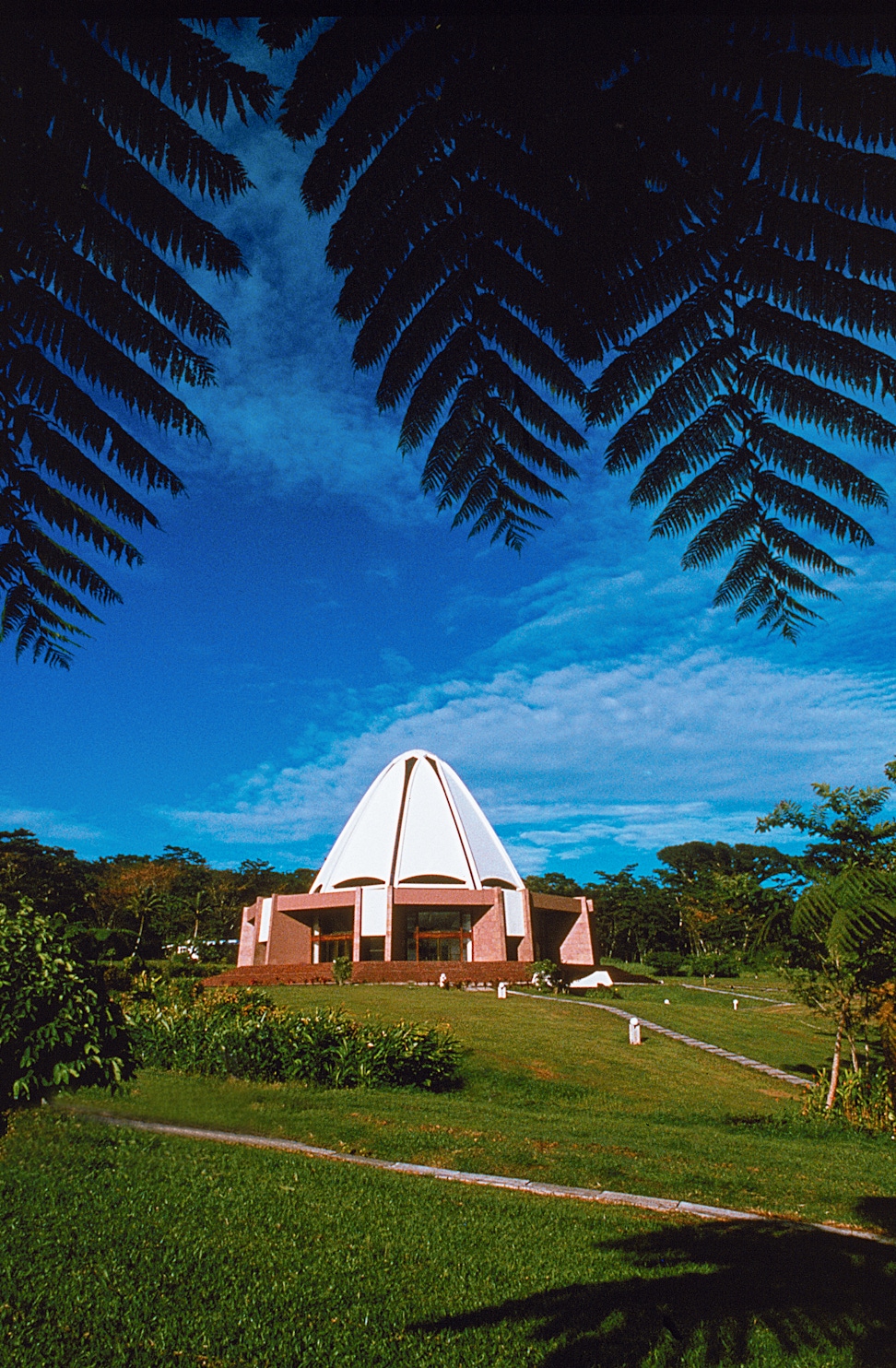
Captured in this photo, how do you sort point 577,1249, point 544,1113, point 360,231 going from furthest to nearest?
point 544,1113 → point 577,1249 → point 360,231

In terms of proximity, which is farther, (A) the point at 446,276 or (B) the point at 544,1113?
(B) the point at 544,1113

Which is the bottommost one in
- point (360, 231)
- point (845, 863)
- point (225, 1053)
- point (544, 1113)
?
point (544, 1113)

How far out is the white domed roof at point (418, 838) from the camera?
5172 cm

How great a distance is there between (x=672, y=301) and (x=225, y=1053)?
1282 centimetres

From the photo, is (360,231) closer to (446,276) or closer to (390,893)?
(446,276)

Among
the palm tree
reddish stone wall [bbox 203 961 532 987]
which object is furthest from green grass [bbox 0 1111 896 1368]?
reddish stone wall [bbox 203 961 532 987]

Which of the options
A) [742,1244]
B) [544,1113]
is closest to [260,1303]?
[742,1244]

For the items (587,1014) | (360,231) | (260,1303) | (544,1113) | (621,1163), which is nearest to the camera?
(360,231)

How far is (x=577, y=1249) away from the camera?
5910 mm

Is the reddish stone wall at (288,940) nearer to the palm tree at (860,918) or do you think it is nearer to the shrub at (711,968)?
the shrub at (711,968)

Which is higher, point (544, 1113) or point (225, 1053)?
point (225, 1053)

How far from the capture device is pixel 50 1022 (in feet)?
23.4

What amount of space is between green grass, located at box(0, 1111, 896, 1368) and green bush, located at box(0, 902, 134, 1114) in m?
1.00

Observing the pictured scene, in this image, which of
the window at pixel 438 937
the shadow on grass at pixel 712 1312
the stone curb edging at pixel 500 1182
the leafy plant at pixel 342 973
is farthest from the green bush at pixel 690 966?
the shadow on grass at pixel 712 1312
